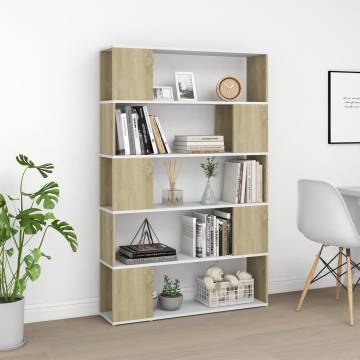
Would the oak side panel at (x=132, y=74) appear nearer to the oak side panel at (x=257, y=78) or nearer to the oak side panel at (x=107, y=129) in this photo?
the oak side panel at (x=107, y=129)

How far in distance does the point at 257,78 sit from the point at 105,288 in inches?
68.5

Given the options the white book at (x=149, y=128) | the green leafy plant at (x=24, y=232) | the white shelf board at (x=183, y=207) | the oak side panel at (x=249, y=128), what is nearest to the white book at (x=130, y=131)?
the white book at (x=149, y=128)


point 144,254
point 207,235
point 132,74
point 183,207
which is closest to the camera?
point 132,74

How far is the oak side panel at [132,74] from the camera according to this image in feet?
13.4

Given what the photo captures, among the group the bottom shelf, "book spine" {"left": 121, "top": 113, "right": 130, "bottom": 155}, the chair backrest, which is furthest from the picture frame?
the bottom shelf

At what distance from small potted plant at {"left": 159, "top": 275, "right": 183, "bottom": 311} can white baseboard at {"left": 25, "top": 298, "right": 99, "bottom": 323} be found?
0.43 metres

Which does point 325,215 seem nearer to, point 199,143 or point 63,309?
point 199,143

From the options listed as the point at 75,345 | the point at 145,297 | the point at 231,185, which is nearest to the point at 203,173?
the point at 231,185

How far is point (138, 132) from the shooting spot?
4172 millimetres

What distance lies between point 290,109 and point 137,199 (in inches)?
57.4

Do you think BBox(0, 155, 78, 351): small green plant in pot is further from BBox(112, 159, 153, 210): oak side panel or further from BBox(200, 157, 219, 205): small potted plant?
BBox(200, 157, 219, 205): small potted plant

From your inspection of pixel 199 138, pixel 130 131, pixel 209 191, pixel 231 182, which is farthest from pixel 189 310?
pixel 130 131

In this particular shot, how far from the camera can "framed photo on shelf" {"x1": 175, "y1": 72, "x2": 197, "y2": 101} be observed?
4355 millimetres

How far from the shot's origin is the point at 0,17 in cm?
404
